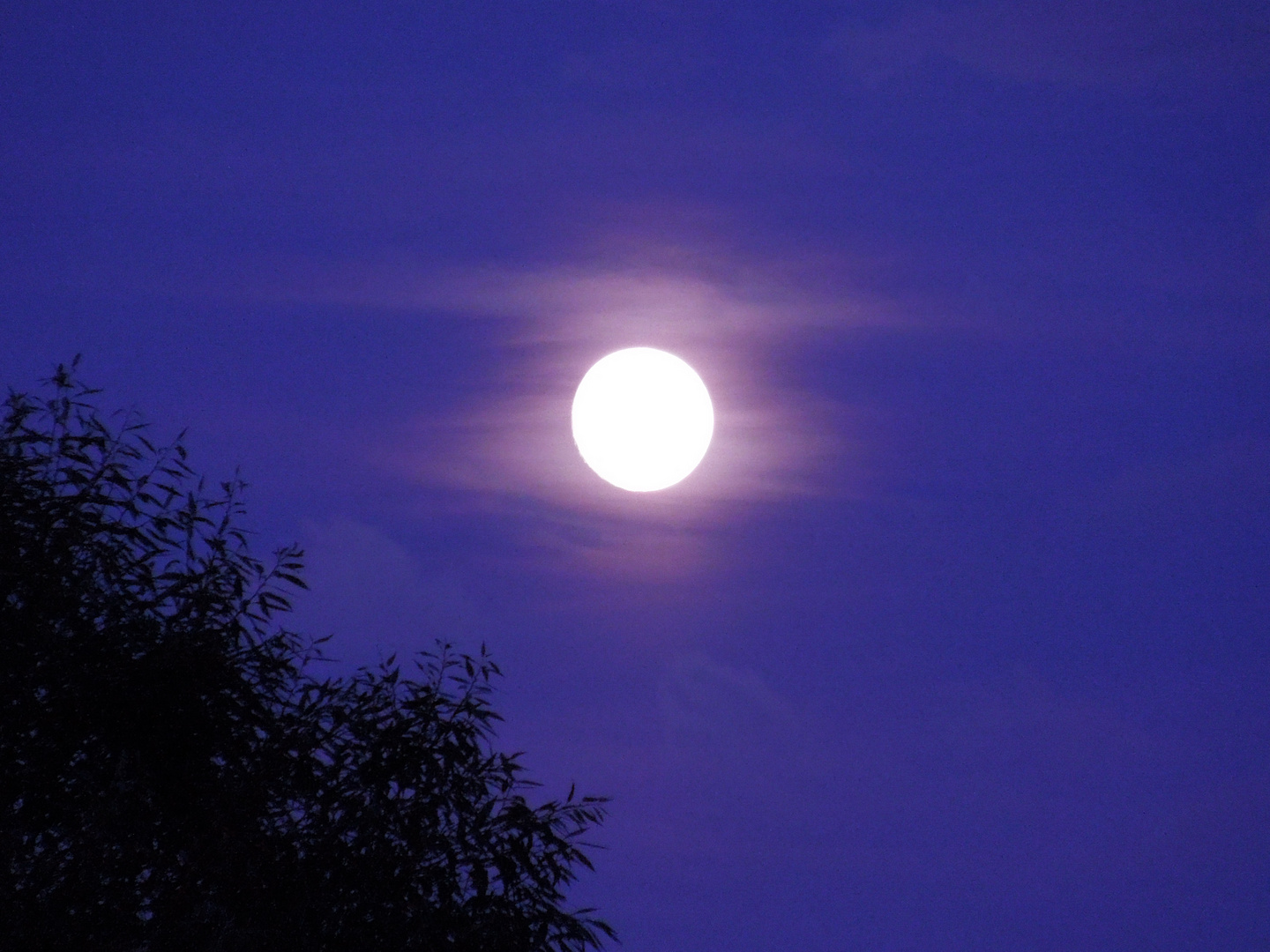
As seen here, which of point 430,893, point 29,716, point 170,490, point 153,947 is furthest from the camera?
point 170,490

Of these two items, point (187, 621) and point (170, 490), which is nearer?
point (187, 621)

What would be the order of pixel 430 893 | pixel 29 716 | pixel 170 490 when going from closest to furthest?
pixel 29 716
pixel 430 893
pixel 170 490

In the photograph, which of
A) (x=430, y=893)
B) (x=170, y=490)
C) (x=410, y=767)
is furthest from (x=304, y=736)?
(x=170, y=490)

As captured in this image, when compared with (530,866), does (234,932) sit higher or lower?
lower

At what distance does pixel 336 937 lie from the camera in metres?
10.9

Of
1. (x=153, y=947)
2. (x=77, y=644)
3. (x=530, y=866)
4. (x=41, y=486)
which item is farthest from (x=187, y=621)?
(x=530, y=866)

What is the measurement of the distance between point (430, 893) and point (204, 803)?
205 cm

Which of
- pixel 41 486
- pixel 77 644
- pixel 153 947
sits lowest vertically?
pixel 153 947

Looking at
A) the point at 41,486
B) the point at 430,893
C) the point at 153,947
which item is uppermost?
the point at 41,486

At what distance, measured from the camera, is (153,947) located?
10.2 meters

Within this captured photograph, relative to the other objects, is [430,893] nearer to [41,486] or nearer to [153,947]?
[153,947]

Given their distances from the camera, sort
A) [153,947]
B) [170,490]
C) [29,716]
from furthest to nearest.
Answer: [170,490] → [29,716] → [153,947]

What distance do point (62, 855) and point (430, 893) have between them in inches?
117

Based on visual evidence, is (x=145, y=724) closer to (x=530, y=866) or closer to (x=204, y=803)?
(x=204, y=803)
